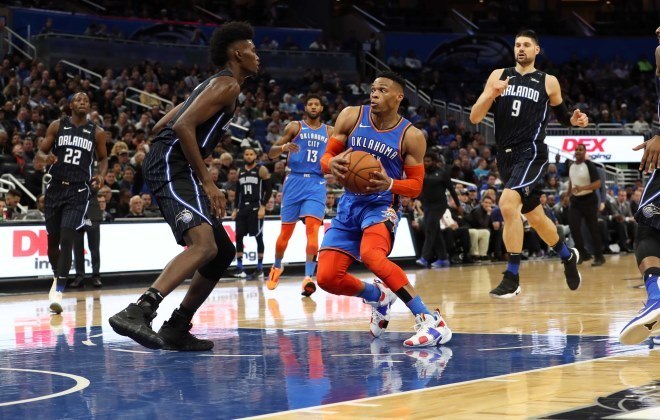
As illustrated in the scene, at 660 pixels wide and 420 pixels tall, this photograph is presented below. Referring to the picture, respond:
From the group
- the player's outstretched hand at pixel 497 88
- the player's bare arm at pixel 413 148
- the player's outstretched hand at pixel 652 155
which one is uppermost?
the player's outstretched hand at pixel 497 88

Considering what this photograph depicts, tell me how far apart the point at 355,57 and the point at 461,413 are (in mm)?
28836

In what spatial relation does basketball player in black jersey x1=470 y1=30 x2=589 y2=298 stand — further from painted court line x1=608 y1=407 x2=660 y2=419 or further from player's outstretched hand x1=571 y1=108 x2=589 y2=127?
painted court line x1=608 y1=407 x2=660 y2=419

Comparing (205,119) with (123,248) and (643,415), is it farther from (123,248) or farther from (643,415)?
(123,248)

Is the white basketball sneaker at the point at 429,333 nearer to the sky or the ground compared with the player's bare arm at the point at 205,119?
nearer to the ground

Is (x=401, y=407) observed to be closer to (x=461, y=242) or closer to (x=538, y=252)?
(x=461, y=242)

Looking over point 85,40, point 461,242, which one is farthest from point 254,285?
point 85,40

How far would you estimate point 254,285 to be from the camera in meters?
14.5

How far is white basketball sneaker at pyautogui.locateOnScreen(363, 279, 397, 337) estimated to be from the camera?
7.38 metres

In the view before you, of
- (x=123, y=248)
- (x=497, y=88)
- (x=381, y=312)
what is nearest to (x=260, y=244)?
(x=123, y=248)

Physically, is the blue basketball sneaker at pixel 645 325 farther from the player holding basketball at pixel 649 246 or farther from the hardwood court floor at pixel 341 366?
the hardwood court floor at pixel 341 366

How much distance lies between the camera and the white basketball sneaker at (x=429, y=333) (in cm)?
676

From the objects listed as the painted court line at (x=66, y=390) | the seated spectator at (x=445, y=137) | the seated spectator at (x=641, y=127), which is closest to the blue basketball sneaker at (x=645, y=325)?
the painted court line at (x=66, y=390)

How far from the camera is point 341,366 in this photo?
19.4 ft

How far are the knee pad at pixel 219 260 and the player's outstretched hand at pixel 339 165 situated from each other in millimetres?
854
